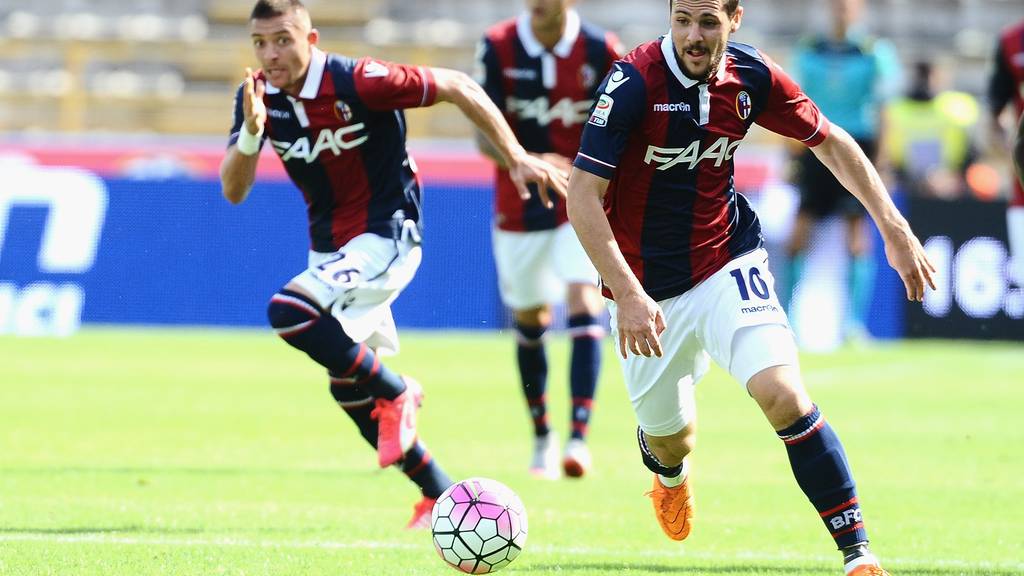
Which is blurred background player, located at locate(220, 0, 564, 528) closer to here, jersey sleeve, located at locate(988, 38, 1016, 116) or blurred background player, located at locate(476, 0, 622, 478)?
blurred background player, located at locate(476, 0, 622, 478)

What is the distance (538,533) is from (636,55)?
7.08ft

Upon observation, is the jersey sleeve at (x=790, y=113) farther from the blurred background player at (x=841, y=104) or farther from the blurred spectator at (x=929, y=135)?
the blurred spectator at (x=929, y=135)

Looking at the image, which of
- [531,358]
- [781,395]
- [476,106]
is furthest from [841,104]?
[781,395]

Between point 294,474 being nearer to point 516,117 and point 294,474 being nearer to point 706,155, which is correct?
point 516,117

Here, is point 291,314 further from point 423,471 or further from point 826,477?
point 826,477

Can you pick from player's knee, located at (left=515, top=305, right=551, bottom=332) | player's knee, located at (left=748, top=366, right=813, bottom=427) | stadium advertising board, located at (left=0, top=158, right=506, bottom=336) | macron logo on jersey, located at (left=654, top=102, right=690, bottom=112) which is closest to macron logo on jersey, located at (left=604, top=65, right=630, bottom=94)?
Result: macron logo on jersey, located at (left=654, top=102, right=690, bottom=112)

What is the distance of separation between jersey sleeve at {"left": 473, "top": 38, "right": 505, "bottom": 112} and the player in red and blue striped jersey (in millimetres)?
2989

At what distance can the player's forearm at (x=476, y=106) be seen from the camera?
685cm

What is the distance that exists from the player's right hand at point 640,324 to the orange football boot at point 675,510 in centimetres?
137

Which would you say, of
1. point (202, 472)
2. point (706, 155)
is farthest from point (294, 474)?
point (706, 155)

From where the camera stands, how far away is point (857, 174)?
5793mm

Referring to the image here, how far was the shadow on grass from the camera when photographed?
5.83m

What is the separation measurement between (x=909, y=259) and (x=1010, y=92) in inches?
182

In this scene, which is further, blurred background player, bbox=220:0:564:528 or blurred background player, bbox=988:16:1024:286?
blurred background player, bbox=988:16:1024:286
